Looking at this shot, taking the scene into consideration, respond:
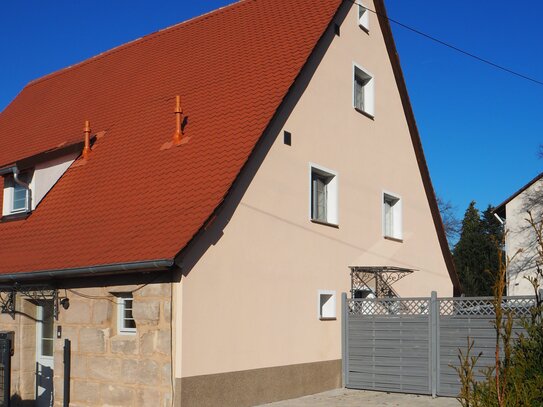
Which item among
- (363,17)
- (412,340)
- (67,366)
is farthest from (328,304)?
(363,17)

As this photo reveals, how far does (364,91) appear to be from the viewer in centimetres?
1784

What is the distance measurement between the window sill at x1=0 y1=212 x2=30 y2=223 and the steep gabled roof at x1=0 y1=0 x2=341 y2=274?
149mm

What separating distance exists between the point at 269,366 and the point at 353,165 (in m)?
5.58

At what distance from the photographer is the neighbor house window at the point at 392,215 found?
18.4m

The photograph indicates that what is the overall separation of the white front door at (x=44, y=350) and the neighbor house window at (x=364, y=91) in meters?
8.55

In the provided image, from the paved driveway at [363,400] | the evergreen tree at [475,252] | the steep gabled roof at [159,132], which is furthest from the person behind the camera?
the evergreen tree at [475,252]

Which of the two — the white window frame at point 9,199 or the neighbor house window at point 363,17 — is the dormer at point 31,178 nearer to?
the white window frame at point 9,199

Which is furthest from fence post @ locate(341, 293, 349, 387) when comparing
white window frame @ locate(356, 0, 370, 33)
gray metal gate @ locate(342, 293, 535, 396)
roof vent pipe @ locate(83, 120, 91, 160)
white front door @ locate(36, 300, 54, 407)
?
white window frame @ locate(356, 0, 370, 33)

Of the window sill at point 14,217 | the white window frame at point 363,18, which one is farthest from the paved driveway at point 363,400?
the white window frame at point 363,18

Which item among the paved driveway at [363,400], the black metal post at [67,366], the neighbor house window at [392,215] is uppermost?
the neighbor house window at [392,215]

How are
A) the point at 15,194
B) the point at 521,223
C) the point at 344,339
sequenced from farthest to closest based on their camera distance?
the point at 521,223
the point at 15,194
the point at 344,339

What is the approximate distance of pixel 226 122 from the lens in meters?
13.4

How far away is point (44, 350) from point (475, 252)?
131ft

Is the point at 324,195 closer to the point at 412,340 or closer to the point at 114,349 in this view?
the point at 412,340
